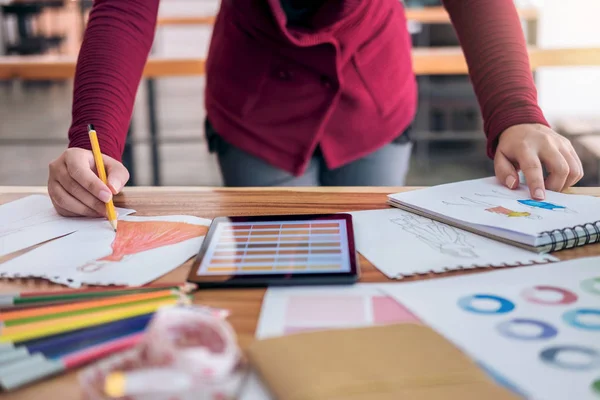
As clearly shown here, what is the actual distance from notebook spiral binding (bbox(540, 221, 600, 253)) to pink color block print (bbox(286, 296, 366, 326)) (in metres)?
0.23

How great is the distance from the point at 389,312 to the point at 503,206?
297 millimetres

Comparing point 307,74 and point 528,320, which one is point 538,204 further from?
point 307,74

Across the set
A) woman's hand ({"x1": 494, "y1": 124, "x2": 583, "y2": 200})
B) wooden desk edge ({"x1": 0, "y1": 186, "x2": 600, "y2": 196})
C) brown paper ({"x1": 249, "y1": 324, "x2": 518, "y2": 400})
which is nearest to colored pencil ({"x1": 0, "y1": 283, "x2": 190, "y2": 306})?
brown paper ({"x1": 249, "y1": 324, "x2": 518, "y2": 400})

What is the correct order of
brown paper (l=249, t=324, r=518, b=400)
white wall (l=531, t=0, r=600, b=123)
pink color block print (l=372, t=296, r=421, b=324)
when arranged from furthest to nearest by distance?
white wall (l=531, t=0, r=600, b=123), pink color block print (l=372, t=296, r=421, b=324), brown paper (l=249, t=324, r=518, b=400)

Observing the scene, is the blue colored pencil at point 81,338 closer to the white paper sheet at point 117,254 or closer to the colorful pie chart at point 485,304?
the white paper sheet at point 117,254

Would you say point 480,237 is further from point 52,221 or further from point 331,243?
point 52,221

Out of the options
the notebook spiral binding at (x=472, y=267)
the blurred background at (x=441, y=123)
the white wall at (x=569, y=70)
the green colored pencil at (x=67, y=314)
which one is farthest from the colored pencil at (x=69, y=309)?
the white wall at (x=569, y=70)

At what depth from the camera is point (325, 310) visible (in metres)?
0.44

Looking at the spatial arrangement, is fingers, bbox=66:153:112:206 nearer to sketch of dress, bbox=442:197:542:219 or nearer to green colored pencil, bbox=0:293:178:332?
green colored pencil, bbox=0:293:178:332

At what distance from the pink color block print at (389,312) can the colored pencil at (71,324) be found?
0.54 ft

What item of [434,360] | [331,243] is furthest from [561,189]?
[434,360]

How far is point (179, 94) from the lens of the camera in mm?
6680

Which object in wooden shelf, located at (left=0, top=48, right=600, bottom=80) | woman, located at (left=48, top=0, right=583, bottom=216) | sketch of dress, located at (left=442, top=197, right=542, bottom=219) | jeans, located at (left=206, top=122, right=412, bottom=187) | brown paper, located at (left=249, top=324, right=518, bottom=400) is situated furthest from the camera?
wooden shelf, located at (left=0, top=48, right=600, bottom=80)

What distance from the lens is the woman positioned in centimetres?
73
